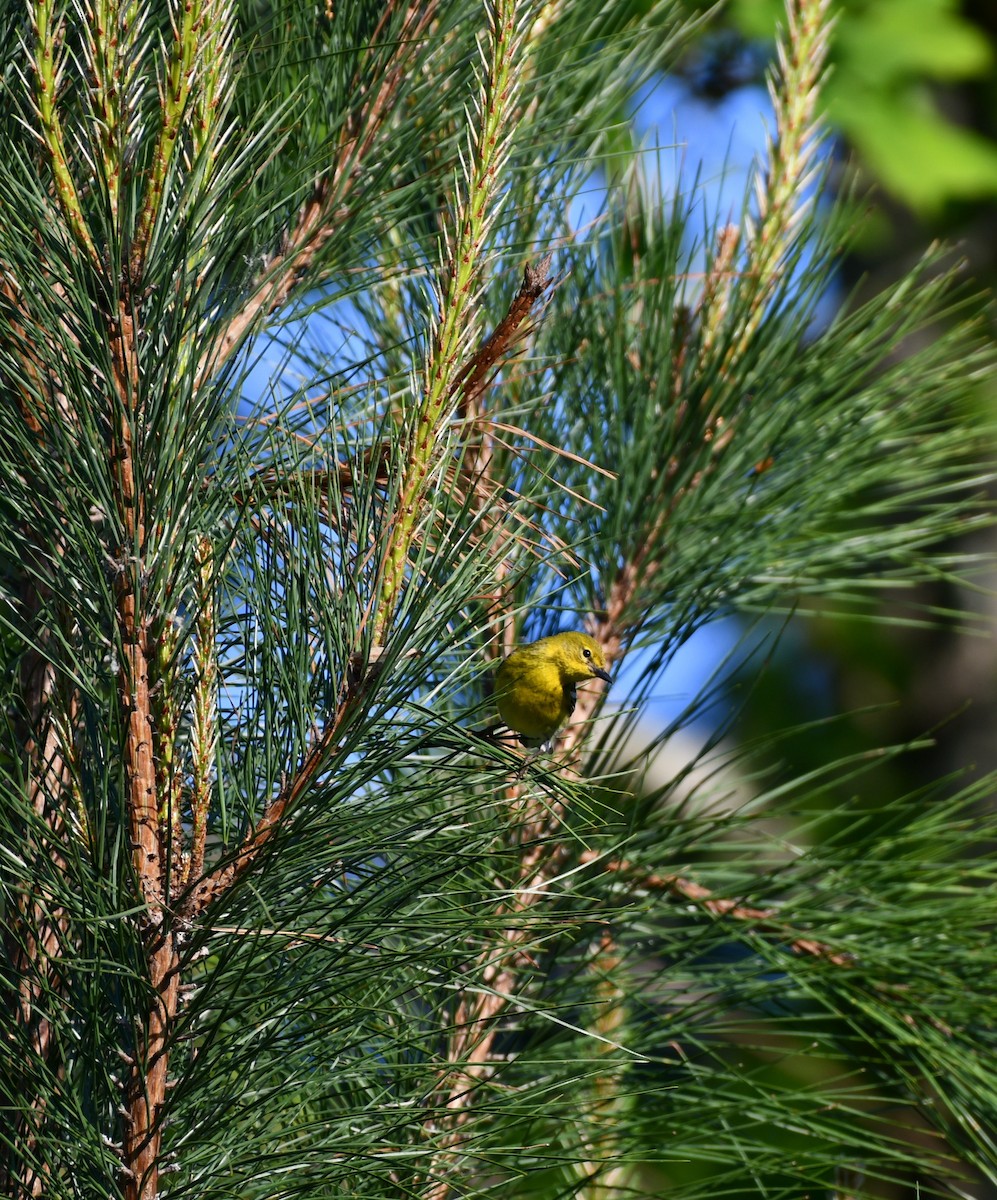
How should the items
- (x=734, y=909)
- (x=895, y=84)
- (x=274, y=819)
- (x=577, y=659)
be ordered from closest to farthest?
(x=274, y=819), (x=734, y=909), (x=577, y=659), (x=895, y=84)

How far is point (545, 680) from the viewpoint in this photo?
147 cm

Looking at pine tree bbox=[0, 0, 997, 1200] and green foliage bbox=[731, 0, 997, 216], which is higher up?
green foliage bbox=[731, 0, 997, 216]

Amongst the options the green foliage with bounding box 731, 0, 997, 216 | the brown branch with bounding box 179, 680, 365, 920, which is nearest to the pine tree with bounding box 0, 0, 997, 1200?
the brown branch with bounding box 179, 680, 365, 920

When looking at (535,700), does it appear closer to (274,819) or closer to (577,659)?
(577,659)

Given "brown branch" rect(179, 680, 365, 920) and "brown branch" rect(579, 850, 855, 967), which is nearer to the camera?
"brown branch" rect(179, 680, 365, 920)

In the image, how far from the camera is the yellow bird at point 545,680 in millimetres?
1483

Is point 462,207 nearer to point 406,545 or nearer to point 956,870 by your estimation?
point 406,545

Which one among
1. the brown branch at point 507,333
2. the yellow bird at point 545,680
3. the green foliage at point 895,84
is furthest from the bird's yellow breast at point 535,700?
the green foliage at point 895,84

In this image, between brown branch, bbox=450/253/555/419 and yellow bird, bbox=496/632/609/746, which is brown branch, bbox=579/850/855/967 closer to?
yellow bird, bbox=496/632/609/746

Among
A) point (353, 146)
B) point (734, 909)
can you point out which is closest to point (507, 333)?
point (353, 146)

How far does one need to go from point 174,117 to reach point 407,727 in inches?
20.0

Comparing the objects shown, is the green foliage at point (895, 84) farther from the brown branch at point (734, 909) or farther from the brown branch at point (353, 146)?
the brown branch at point (734, 909)

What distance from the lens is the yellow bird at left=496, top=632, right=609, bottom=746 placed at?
1483 mm

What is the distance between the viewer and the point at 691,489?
1817 mm
